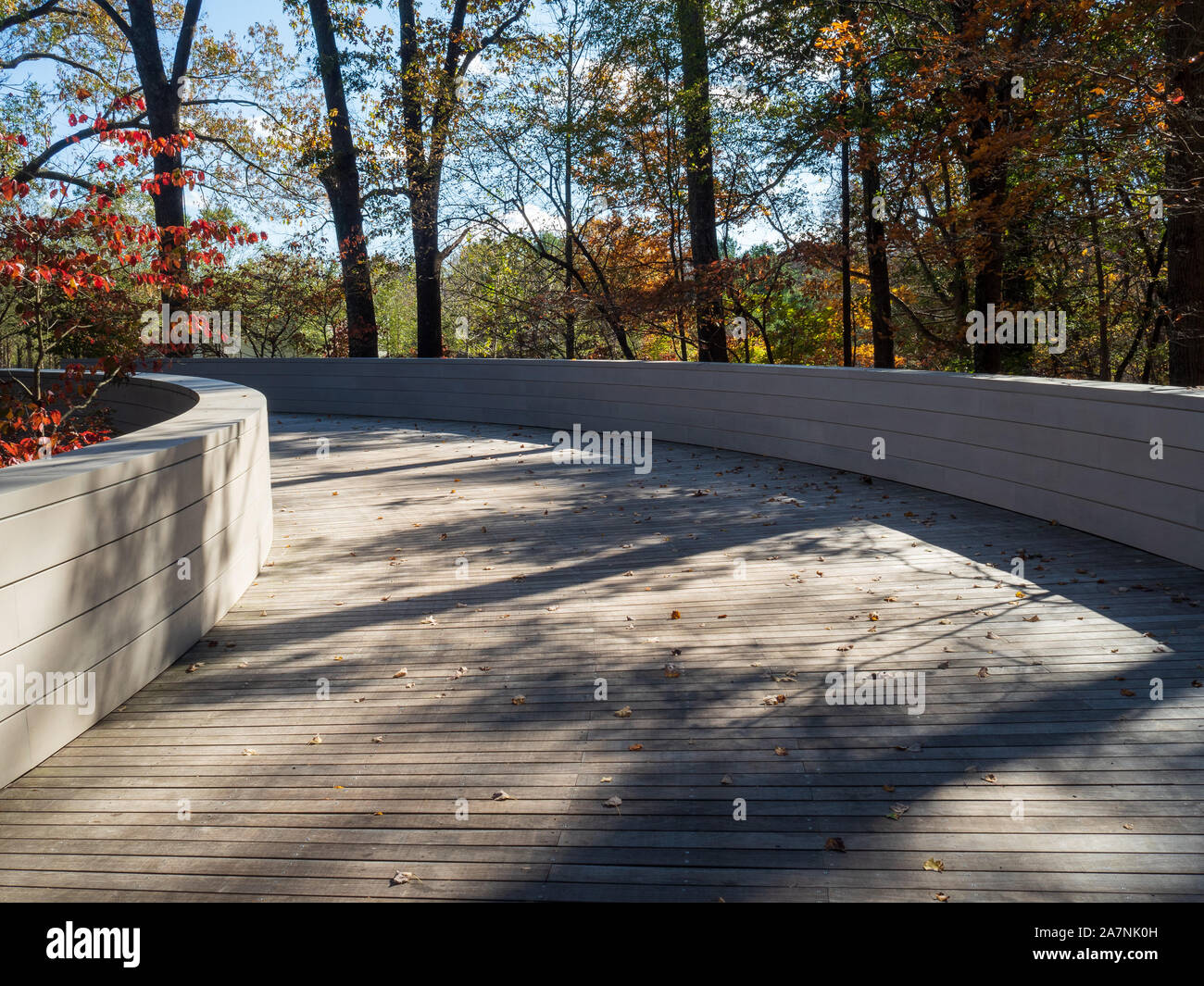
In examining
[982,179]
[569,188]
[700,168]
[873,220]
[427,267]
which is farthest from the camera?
[569,188]

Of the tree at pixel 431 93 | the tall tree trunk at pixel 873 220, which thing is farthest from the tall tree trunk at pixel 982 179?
the tree at pixel 431 93

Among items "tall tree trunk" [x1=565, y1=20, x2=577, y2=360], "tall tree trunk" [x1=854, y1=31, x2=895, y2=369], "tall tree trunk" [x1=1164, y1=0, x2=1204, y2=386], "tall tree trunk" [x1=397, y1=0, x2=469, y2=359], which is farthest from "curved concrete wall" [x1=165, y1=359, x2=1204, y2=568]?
"tall tree trunk" [x1=854, y1=31, x2=895, y2=369]

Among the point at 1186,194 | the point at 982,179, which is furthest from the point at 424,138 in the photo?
the point at 1186,194

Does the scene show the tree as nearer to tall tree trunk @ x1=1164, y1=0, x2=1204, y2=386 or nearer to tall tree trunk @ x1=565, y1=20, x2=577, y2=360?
tall tree trunk @ x1=565, y1=20, x2=577, y2=360

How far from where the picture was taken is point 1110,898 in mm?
2619

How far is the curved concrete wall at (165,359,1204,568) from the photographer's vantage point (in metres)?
6.05

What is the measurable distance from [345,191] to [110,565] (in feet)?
48.8

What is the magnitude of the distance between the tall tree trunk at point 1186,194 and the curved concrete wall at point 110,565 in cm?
838

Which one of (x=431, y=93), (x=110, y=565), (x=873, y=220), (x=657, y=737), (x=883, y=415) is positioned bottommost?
(x=657, y=737)

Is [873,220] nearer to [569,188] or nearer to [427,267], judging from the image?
[569,188]

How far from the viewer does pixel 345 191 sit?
17328mm

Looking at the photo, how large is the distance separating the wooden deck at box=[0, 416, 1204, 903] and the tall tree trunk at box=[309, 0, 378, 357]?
11.7 m

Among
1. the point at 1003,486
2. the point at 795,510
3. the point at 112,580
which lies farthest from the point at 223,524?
Result: the point at 1003,486
